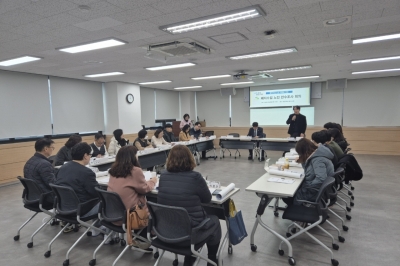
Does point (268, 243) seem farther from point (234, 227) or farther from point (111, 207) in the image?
point (111, 207)

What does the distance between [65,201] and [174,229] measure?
4.77ft

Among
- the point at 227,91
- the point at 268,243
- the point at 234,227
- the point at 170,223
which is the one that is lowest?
the point at 268,243

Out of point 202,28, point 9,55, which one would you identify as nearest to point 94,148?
point 9,55

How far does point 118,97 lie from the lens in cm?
832

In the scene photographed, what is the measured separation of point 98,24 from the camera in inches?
121

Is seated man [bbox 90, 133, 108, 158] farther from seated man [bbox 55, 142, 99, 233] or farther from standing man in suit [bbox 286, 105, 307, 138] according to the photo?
standing man in suit [bbox 286, 105, 307, 138]

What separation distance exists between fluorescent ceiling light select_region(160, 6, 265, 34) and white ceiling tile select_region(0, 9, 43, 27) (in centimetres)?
153

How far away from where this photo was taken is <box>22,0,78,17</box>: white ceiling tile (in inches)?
96.8

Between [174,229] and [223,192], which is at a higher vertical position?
[223,192]

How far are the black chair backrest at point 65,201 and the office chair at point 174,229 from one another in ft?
3.48

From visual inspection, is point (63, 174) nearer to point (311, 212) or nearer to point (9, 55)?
point (311, 212)

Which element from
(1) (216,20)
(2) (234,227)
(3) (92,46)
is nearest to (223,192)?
(2) (234,227)

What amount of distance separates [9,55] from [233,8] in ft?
14.0

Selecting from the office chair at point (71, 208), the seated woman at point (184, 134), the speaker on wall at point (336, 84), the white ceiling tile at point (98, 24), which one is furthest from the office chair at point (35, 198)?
the speaker on wall at point (336, 84)
